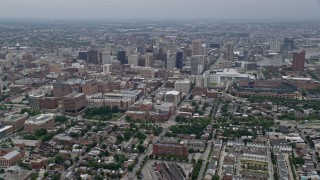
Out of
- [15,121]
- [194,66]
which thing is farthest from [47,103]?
[194,66]

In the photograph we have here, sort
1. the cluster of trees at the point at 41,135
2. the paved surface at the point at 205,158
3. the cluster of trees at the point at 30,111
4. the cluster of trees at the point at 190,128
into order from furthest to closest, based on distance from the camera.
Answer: the cluster of trees at the point at 30,111
the cluster of trees at the point at 190,128
the cluster of trees at the point at 41,135
the paved surface at the point at 205,158

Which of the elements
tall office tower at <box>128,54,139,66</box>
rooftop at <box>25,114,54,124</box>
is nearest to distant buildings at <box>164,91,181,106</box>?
rooftop at <box>25,114,54,124</box>

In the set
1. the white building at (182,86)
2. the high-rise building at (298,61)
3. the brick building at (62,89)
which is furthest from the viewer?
the high-rise building at (298,61)

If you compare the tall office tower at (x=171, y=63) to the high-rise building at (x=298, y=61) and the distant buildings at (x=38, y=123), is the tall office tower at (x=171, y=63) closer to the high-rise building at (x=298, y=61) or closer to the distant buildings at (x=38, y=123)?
the high-rise building at (x=298, y=61)

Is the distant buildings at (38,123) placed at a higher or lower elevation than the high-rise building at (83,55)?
lower

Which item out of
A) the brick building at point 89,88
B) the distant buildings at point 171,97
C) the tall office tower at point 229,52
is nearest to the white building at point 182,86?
the distant buildings at point 171,97

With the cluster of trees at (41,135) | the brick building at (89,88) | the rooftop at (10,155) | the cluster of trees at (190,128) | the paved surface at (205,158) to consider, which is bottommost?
the paved surface at (205,158)
